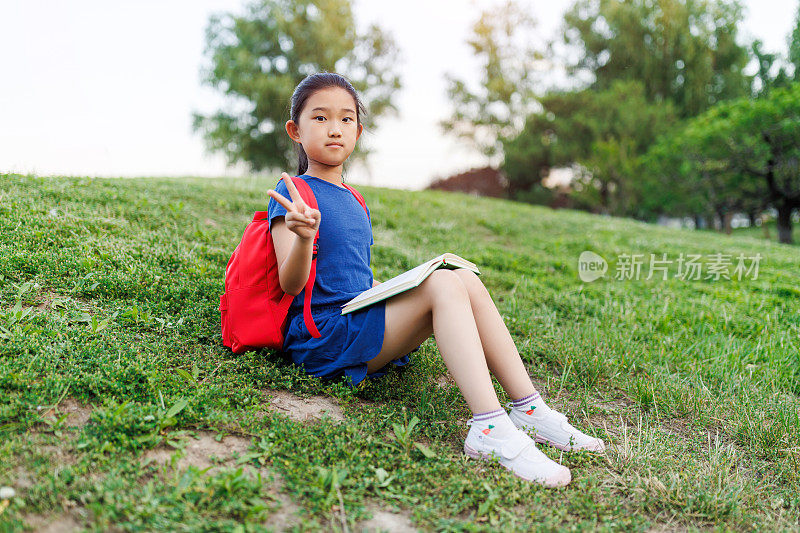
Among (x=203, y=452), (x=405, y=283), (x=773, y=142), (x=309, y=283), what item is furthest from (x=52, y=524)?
(x=773, y=142)

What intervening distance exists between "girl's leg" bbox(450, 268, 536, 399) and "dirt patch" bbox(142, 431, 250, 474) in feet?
3.66

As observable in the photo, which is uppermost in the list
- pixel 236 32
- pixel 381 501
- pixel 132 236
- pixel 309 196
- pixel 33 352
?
pixel 236 32

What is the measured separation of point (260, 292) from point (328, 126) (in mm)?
869

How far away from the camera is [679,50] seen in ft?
74.6

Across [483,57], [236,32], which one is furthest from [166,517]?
[483,57]

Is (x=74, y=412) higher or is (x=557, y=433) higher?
(x=74, y=412)

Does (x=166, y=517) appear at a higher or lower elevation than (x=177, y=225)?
lower

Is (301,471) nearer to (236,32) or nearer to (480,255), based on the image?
(480,255)

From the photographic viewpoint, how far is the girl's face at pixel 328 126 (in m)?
2.74

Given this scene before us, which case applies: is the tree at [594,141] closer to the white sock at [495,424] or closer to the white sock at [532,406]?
the white sock at [532,406]

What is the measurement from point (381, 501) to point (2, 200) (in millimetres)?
3834

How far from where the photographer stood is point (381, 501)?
2082 mm

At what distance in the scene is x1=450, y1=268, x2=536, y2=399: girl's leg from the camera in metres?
2.54

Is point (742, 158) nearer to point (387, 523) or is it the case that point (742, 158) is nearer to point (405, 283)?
point (405, 283)
